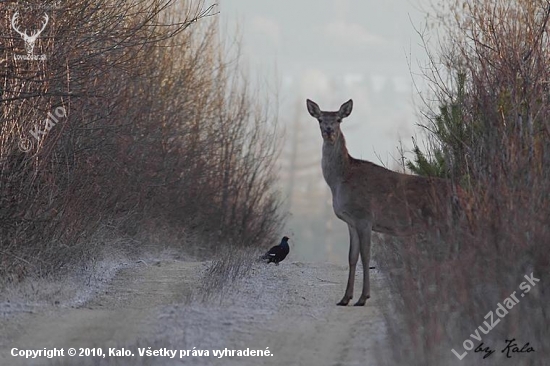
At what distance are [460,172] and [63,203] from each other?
19.7 ft

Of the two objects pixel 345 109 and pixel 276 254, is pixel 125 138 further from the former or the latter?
pixel 345 109

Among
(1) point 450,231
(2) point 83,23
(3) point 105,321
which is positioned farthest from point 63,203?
(1) point 450,231

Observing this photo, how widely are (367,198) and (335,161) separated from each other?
73 centimetres

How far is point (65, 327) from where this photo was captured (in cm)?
1066

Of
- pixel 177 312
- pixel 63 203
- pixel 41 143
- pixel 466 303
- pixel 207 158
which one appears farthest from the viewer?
pixel 207 158

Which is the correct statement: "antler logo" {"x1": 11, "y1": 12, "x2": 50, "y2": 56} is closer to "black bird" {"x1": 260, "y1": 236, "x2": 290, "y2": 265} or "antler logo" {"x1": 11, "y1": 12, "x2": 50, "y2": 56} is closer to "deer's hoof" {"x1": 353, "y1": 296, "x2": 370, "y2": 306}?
"black bird" {"x1": 260, "y1": 236, "x2": 290, "y2": 265}

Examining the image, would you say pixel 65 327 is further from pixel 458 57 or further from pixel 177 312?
pixel 458 57

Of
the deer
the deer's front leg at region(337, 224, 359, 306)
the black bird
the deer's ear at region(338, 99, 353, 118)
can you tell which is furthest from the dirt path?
the black bird

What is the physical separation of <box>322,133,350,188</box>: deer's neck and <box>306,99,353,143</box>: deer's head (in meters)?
0.09

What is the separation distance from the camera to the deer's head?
1305 cm

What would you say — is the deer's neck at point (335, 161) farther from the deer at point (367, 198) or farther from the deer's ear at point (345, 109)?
the deer's ear at point (345, 109)

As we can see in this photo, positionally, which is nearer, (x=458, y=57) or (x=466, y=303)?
(x=466, y=303)

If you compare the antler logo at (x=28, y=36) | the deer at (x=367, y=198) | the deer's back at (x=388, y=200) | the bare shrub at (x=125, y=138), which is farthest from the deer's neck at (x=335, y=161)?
the antler logo at (x=28, y=36)

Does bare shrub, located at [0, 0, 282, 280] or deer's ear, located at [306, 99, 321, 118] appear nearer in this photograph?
deer's ear, located at [306, 99, 321, 118]
